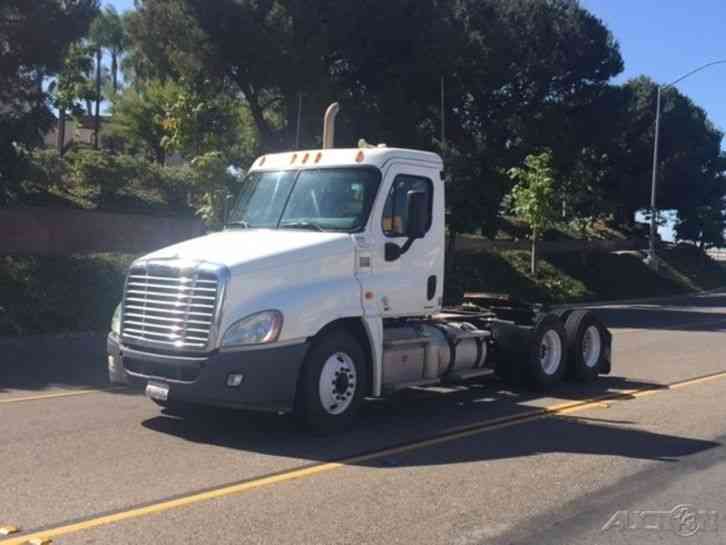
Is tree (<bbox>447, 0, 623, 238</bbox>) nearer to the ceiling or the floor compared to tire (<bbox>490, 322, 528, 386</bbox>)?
nearer to the ceiling

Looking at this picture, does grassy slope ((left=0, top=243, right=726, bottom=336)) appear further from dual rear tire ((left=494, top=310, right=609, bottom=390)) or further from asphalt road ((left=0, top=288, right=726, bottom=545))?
dual rear tire ((left=494, top=310, right=609, bottom=390))

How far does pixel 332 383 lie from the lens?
862 centimetres

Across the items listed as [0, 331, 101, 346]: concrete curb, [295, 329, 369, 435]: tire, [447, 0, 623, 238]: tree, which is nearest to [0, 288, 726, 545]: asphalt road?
[295, 329, 369, 435]: tire

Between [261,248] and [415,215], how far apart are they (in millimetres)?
1786

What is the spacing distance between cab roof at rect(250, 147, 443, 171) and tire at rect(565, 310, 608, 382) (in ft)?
11.6

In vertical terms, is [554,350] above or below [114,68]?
below

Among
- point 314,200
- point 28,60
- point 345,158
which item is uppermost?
point 28,60

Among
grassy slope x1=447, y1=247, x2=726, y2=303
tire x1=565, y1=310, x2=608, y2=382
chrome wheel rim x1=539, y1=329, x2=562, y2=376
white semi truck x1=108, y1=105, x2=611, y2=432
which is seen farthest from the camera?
grassy slope x1=447, y1=247, x2=726, y2=303

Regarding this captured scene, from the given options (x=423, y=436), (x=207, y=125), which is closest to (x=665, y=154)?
(x=207, y=125)

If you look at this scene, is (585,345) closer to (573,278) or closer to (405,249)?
(405,249)

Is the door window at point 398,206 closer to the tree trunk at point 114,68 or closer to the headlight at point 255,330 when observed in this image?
the headlight at point 255,330

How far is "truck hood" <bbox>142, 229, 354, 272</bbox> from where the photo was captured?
27.0ft

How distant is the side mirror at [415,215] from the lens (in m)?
9.34

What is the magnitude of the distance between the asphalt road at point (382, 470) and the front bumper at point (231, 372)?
434mm
